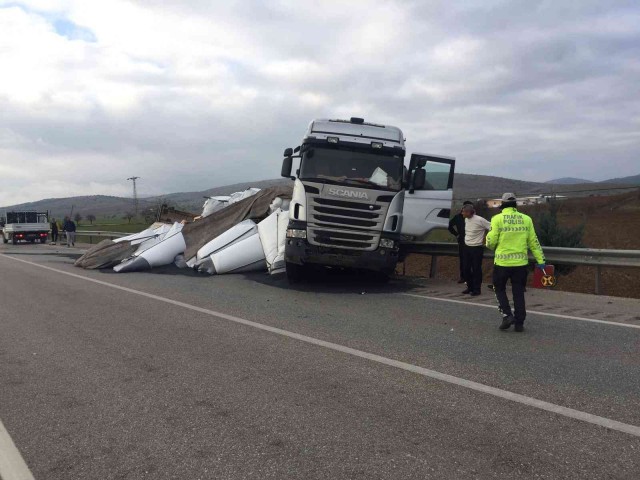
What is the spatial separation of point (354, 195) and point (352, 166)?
2.27 feet

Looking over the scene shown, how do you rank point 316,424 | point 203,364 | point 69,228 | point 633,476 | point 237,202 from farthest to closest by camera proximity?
point 69,228 → point 237,202 → point 203,364 → point 316,424 → point 633,476

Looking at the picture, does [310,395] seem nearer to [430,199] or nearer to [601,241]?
[430,199]

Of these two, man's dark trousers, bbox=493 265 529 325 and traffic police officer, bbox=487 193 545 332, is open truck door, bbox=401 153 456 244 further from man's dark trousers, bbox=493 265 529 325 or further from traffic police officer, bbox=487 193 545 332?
man's dark trousers, bbox=493 265 529 325

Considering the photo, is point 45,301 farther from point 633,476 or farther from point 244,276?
point 633,476

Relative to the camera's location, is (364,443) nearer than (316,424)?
Yes

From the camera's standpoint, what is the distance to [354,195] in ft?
34.7

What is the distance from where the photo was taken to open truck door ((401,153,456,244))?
11.4 metres

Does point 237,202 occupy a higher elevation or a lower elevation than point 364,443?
higher

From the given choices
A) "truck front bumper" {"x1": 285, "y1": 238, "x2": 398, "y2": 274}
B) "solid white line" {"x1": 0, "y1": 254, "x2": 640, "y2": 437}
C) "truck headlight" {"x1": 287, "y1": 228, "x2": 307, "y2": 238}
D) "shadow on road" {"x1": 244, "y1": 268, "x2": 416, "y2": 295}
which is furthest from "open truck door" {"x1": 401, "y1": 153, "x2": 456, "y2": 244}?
"solid white line" {"x1": 0, "y1": 254, "x2": 640, "y2": 437}

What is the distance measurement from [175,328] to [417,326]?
3092mm

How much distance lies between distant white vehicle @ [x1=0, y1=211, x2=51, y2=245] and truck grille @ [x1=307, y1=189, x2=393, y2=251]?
33360 mm

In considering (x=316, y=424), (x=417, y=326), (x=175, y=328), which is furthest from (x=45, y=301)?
(x=316, y=424)

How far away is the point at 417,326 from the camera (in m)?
7.41

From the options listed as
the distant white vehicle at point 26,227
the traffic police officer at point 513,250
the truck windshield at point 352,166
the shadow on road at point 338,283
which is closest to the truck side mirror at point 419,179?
the truck windshield at point 352,166
